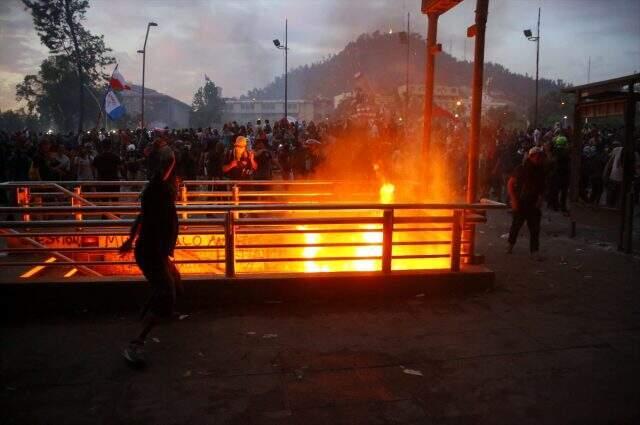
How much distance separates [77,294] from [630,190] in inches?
384

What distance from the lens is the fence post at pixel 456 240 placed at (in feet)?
22.6

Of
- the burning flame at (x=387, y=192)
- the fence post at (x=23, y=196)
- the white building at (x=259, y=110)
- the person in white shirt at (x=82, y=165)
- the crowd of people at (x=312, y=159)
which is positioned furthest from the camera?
the white building at (x=259, y=110)

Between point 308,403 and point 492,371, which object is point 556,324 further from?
point 308,403

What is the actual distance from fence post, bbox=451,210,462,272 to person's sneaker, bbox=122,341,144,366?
4.21 m

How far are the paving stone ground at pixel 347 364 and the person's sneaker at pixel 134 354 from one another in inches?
3.9

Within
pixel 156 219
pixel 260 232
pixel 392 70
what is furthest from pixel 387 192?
pixel 392 70

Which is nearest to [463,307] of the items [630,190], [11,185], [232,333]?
[232,333]

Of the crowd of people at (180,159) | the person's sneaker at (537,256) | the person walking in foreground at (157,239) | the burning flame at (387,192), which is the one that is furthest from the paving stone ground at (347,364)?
the crowd of people at (180,159)

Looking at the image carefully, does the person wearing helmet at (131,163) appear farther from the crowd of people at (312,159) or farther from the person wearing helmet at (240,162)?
the person wearing helmet at (240,162)

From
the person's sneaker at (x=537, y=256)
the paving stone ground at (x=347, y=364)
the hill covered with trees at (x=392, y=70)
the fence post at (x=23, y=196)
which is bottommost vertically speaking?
the paving stone ground at (x=347, y=364)

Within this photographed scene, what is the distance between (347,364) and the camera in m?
4.74

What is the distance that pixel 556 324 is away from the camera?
582 centimetres

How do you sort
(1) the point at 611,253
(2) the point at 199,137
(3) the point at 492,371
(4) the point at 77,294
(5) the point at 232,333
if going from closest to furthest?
(3) the point at 492,371, (5) the point at 232,333, (4) the point at 77,294, (1) the point at 611,253, (2) the point at 199,137

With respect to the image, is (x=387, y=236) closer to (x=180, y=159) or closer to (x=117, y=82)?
(x=180, y=159)
